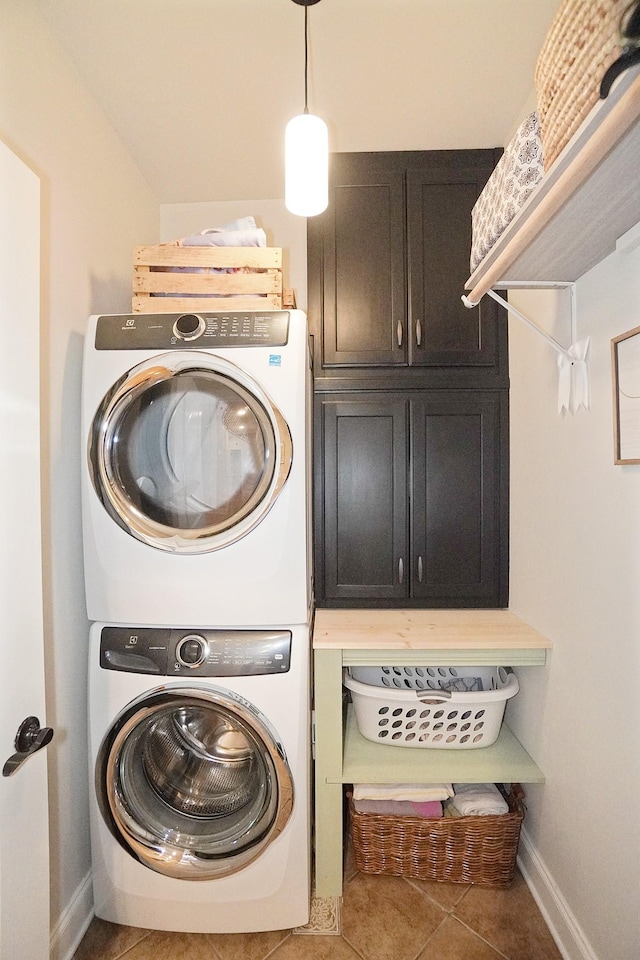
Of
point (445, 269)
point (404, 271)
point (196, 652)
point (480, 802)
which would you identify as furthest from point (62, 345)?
point (480, 802)

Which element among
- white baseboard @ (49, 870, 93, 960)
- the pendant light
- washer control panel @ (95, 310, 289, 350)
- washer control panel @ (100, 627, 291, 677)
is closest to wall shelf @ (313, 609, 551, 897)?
washer control panel @ (100, 627, 291, 677)

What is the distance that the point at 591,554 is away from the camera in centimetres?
140

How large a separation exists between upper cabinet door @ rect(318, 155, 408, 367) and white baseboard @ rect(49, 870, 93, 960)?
1958mm

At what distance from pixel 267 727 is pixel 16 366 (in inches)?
43.8

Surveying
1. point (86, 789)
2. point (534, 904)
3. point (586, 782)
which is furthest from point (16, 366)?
point (534, 904)

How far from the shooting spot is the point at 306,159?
1.21 metres

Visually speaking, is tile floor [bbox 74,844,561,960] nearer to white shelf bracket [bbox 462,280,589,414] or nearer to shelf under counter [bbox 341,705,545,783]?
shelf under counter [bbox 341,705,545,783]

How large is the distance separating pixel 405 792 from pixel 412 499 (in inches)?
40.8

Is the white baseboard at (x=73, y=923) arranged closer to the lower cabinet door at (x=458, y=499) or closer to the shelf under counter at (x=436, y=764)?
the shelf under counter at (x=436, y=764)

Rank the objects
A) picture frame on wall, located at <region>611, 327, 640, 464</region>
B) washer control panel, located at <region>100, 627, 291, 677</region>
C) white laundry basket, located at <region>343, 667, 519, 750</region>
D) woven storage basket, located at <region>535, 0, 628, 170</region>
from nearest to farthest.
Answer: woven storage basket, located at <region>535, 0, 628, 170</region> < picture frame on wall, located at <region>611, 327, 640, 464</region> < washer control panel, located at <region>100, 627, 291, 677</region> < white laundry basket, located at <region>343, 667, 519, 750</region>

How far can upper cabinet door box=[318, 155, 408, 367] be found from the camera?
6.90ft

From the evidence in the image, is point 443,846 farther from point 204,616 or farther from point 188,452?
point 188,452

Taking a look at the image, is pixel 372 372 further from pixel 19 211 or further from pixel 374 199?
pixel 19 211

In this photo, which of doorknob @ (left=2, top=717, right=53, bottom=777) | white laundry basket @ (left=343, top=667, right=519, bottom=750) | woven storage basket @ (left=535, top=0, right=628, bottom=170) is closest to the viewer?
woven storage basket @ (left=535, top=0, right=628, bottom=170)
